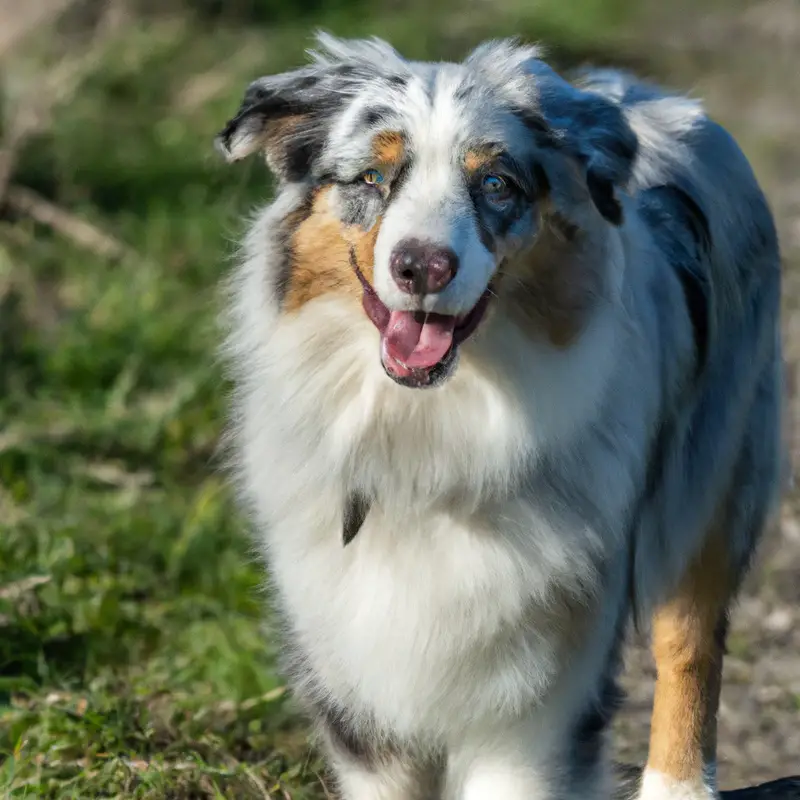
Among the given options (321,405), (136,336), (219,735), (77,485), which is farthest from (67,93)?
(321,405)

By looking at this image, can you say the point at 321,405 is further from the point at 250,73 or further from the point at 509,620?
the point at 250,73

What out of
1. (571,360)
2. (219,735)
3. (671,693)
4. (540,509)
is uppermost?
(571,360)

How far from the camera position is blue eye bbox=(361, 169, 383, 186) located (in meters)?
3.14

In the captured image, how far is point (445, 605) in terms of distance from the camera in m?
3.27

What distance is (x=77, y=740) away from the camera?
4.00 meters

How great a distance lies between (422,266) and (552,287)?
0.46 metres

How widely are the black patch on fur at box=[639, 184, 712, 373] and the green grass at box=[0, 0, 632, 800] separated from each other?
4.26ft

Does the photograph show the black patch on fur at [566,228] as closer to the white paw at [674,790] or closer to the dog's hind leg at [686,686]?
the dog's hind leg at [686,686]

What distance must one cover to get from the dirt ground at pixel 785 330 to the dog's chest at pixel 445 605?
879 mm

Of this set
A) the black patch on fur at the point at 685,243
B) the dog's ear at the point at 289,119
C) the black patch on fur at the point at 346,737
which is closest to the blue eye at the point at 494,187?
the dog's ear at the point at 289,119

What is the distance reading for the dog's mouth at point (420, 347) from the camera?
3012 mm

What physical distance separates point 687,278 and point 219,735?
1931 millimetres

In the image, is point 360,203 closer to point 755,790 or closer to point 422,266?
point 422,266

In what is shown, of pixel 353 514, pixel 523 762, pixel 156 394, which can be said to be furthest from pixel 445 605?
pixel 156 394
